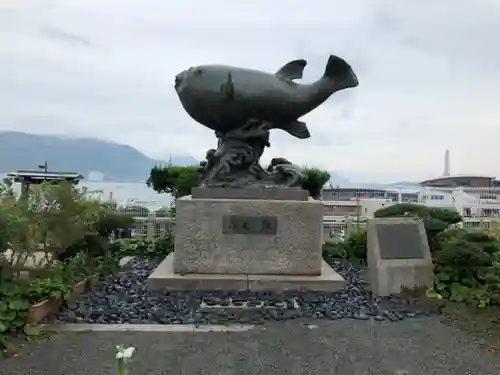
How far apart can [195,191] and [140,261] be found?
2.72 meters

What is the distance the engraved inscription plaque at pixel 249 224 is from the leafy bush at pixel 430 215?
7.93 ft

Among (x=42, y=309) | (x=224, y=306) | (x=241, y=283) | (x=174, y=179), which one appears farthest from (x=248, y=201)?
(x=174, y=179)

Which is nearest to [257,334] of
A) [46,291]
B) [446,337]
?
[446,337]

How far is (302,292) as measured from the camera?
5762 millimetres

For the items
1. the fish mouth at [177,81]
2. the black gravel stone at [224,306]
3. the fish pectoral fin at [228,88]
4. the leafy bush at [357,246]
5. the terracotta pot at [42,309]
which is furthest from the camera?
the leafy bush at [357,246]

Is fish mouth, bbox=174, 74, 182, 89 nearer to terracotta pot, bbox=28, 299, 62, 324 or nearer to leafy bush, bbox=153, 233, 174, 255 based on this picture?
terracotta pot, bbox=28, 299, 62, 324

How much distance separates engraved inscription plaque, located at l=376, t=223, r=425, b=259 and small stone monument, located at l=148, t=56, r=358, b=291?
2.18 ft

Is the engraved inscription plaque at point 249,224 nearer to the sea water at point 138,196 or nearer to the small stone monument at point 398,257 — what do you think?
the small stone monument at point 398,257

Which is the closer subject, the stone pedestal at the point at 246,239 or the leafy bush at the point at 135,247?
the stone pedestal at the point at 246,239

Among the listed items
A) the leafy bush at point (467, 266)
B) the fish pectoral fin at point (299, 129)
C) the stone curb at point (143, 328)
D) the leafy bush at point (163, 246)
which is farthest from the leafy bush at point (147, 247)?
the leafy bush at point (467, 266)

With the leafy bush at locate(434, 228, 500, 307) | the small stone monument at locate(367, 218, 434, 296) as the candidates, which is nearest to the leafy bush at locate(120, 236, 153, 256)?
the small stone monument at locate(367, 218, 434, 296)

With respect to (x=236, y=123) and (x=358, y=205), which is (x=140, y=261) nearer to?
(x=236, y=123)

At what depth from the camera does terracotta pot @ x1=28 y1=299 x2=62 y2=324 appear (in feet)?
14.3

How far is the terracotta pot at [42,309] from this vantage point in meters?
4.36
